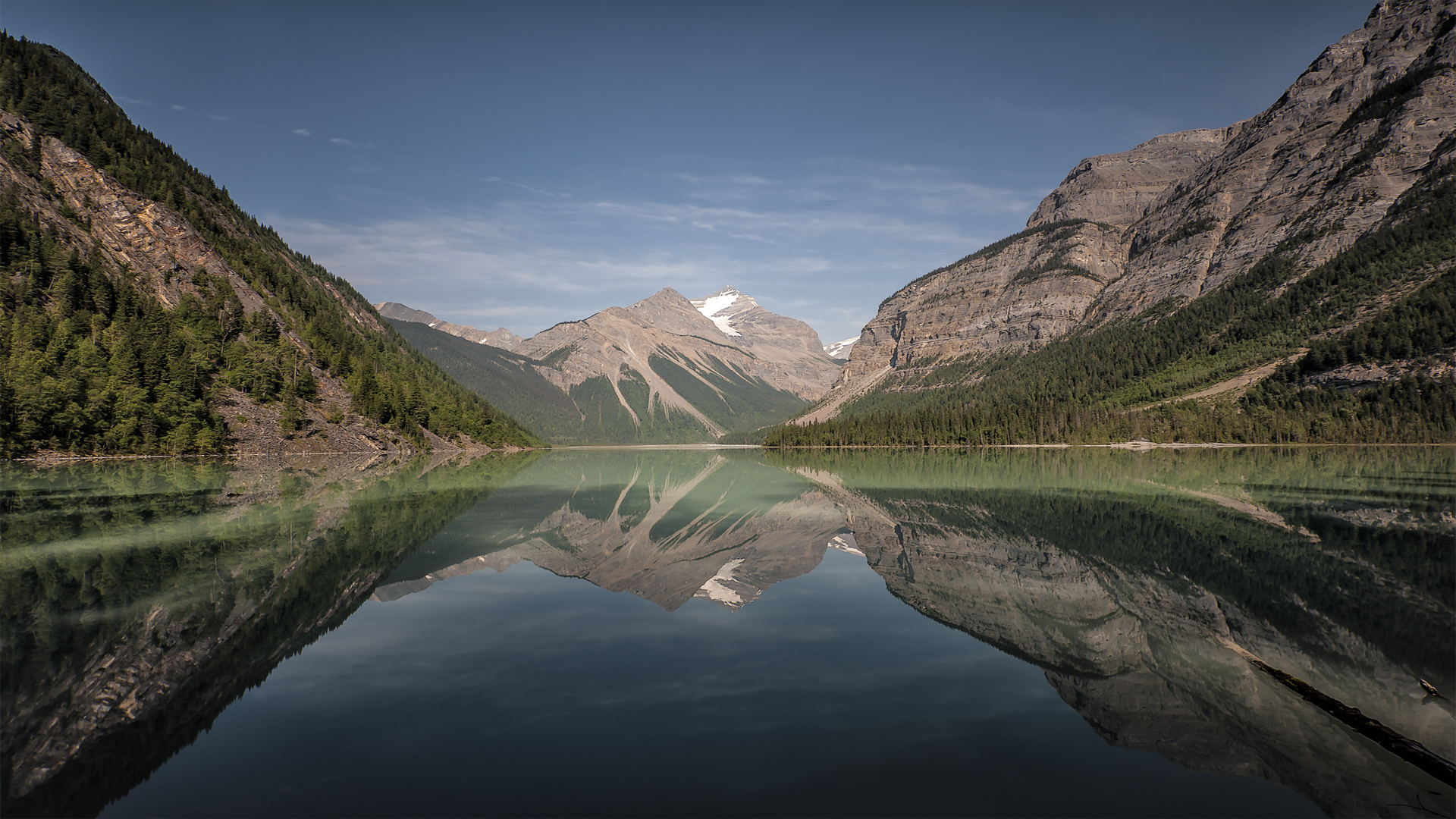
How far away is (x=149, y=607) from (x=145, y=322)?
8261 cm

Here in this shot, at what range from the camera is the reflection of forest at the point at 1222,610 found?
22.6 feet

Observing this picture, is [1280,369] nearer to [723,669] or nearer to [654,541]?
[654,541]

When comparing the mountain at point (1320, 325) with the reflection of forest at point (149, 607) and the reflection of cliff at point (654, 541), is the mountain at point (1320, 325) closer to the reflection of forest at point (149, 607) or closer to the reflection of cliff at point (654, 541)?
the reflection of cliff at point (654, 541)

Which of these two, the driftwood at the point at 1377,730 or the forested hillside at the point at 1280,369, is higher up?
the forested hillside at the point at 1280,369

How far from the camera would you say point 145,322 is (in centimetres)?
7181

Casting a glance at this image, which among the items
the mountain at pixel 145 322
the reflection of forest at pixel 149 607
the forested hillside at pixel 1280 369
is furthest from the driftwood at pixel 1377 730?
the forested hillside at pixel 1280 369

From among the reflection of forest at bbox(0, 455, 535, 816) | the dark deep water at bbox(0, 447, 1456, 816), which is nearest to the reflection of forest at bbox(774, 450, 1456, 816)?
the dark deep water at bbox(0, 447, 1456, 816)

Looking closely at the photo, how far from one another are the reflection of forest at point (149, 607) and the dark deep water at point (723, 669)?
0.07 m

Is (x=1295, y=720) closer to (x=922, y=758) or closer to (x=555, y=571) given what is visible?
(x=922, y=758)

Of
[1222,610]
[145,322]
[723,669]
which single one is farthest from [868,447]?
[723,669]

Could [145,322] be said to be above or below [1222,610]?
above

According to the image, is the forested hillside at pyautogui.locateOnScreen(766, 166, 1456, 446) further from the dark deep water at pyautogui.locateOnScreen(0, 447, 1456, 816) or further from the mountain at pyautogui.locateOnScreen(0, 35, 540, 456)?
the dark deep water at pyautogui.locateOnScreen(0, 447, 1456, 816)

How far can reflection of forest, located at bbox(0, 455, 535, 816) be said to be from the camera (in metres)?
6.46

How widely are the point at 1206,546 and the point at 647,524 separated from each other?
753 inches
